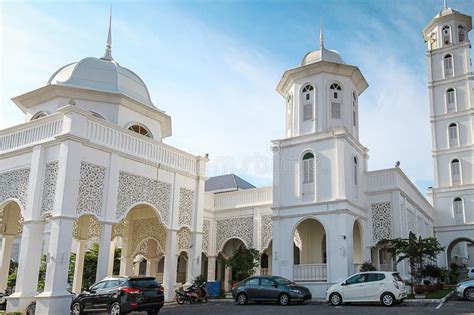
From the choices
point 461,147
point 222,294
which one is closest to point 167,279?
point 222,294

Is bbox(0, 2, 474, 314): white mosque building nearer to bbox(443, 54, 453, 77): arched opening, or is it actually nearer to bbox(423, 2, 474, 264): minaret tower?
bbox(423, 2, 474, 264): minaret tower

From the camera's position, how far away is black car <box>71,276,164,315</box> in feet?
39.1

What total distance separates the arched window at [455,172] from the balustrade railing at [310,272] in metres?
17.8

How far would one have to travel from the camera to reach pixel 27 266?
14.1 m

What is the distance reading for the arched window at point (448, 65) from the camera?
1282 inches

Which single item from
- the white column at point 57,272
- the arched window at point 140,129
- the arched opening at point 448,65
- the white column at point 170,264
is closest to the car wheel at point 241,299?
the white column at point 170,264

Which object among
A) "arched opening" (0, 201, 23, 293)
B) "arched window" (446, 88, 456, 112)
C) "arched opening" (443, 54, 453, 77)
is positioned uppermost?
"arched opening" (443, 54, 453, 77)

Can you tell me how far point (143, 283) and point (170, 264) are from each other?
5214mm

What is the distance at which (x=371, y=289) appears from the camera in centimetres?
1353

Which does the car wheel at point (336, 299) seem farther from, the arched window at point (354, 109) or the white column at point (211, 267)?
the white column at point (211, 267)

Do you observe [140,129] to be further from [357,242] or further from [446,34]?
[446,34]

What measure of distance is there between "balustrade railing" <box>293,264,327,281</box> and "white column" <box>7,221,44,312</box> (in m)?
9.71

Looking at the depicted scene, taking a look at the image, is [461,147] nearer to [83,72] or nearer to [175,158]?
[175,158]

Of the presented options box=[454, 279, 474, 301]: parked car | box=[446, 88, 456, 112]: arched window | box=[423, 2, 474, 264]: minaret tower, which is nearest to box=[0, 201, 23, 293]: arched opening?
box=[454, 279, 474, 301]: parked car
